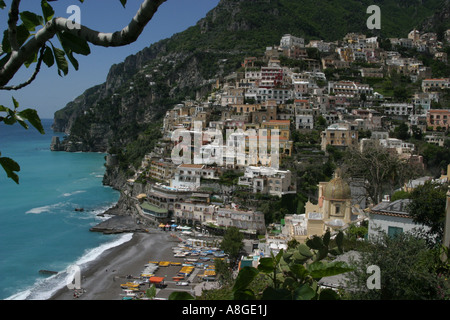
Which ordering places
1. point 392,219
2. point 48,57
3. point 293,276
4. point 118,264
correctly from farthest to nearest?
point 118,264
point 392,219
point 293,276
point 48,57

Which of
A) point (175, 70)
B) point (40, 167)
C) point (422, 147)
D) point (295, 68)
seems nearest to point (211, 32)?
point (175, 70)

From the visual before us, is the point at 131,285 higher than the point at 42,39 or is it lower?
lower

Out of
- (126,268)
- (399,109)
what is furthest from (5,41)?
(399,109)

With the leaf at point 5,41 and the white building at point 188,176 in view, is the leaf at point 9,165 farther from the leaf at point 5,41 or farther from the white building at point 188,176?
the white building at point 188,176

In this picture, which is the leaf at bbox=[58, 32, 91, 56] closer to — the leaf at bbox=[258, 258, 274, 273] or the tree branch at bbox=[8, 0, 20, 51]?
the tree branch at bbox=[8, 0, 20, 51]

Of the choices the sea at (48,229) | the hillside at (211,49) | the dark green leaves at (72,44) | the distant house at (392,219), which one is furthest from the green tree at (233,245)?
the hillside at (211,49)

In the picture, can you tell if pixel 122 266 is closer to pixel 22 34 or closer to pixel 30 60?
pixel 30 60
